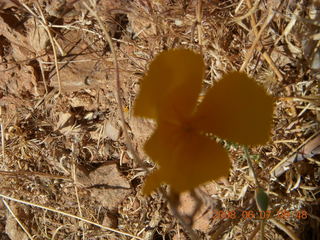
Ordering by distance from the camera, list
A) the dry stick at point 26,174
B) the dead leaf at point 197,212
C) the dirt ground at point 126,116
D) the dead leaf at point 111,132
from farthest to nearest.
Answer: the dry stick at point 26,174 < the dead leaf at point 111,132 < the dead leaf at point 197,212 < the dirt ground at point 126,116

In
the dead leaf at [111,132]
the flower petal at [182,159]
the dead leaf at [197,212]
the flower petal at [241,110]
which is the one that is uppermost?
the flower petal at [241,110]

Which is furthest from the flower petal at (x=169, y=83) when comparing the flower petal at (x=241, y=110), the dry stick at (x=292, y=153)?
the dry stick at (x=292, y=153)

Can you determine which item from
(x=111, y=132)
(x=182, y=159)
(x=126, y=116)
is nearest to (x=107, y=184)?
(x=111, y=132)

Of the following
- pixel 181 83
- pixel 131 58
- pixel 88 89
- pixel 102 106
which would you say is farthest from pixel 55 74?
pixel 181 83

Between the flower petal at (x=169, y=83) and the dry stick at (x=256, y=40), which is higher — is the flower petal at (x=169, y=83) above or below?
above
